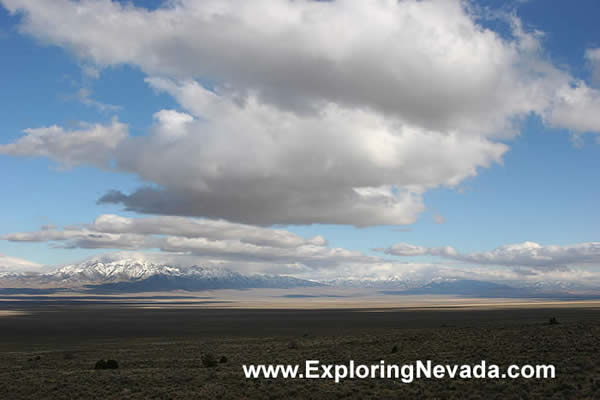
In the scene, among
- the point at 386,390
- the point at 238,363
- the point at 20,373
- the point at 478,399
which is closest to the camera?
the point at 478,399

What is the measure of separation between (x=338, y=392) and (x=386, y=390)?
2631mm

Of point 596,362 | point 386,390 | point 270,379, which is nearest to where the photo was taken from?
point 386,390

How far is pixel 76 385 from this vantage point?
3131cm

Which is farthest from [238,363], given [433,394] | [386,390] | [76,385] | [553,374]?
[553,374]

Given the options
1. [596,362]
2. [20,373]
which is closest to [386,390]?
[596,362]

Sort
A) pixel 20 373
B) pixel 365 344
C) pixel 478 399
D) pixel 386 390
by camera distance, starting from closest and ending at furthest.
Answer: pixel 478 399 < pixel 386 390 < pixel 20 373 < pixel 365 344

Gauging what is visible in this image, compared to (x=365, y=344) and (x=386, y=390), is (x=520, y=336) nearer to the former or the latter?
(x=365, y=344)

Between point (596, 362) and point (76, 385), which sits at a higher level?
point (596, 362)

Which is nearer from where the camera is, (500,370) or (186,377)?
(500,370)

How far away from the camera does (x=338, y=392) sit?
27.1m

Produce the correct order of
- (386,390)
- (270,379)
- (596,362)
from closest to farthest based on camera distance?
(386,390)
(596,362)
(270,379)

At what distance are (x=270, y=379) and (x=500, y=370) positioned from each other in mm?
14115

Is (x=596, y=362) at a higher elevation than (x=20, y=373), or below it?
higher

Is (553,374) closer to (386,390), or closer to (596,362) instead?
(596,362)
